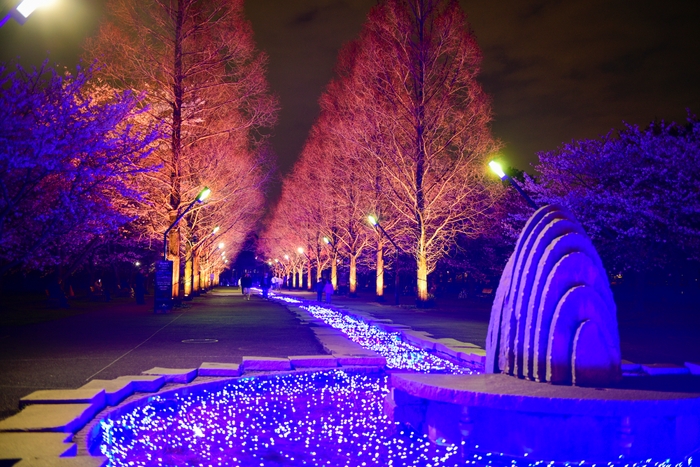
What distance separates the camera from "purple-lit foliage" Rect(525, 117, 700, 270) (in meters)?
24.5

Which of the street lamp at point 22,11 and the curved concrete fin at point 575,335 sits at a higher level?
the street lamp at point 22,11

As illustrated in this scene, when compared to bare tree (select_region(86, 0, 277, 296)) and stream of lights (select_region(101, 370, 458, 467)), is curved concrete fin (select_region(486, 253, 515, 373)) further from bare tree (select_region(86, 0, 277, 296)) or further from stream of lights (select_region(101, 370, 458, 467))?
bare tree (select_region(86, 0, 277, 296))

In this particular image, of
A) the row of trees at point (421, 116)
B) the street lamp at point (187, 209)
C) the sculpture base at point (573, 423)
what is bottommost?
the sculpture base at point (573, 423)

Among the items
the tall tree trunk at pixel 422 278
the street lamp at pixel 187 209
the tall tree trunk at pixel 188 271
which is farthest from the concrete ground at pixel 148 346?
the tall tree trunk at pixel 188 271

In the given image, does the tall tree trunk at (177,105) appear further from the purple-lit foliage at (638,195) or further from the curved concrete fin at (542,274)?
the curved concrete fin at (542,274)

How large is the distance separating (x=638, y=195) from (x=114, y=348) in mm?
22883

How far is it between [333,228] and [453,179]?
21.3m

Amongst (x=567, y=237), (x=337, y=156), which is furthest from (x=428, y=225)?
(x=567, y=237)

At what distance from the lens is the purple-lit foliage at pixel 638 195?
24531 mm

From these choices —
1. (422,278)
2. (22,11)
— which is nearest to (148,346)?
(22,11)

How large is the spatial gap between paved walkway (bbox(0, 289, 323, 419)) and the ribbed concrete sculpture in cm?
506

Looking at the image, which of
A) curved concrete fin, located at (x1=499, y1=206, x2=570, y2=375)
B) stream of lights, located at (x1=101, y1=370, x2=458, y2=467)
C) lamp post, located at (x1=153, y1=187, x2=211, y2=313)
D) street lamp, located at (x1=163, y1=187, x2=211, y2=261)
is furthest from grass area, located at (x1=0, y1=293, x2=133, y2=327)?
curved concrete fin, located at (x1=499, y1=206, x2=570, y2=375)

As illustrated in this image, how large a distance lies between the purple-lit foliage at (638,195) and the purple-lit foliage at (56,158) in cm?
1888

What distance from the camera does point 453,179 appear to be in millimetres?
32062
